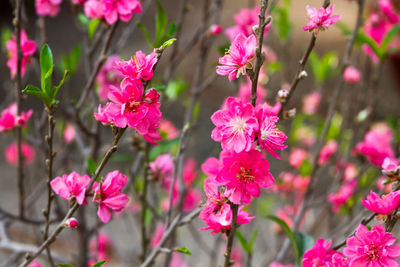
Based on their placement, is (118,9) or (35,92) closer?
(35,92)

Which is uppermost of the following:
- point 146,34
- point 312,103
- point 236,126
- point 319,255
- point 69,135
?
point 146,34

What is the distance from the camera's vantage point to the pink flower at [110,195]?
2.17 feet

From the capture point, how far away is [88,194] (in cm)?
67

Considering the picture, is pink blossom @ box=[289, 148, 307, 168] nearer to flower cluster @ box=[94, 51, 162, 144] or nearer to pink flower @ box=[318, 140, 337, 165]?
pink flower @ box=[318, 140, 337, 165]

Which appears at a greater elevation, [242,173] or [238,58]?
[238,58]

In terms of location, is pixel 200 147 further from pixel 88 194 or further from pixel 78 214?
pixel 88 194

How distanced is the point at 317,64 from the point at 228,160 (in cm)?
115

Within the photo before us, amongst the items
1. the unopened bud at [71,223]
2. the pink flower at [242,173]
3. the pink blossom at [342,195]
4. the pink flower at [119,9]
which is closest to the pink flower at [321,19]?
the pink flower at [242,173]

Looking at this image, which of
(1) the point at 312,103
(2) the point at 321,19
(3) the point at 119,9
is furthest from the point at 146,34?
(1) the point at 312,103

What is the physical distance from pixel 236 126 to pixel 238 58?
0.34 feet

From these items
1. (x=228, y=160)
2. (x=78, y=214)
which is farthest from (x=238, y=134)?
(x=78, y=214)

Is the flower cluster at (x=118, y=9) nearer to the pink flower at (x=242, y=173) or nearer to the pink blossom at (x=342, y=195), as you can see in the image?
the pink flower at (x=242, y=173)

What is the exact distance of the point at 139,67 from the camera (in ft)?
1.92

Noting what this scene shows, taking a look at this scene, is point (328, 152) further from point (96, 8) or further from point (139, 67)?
point (139, 67)
